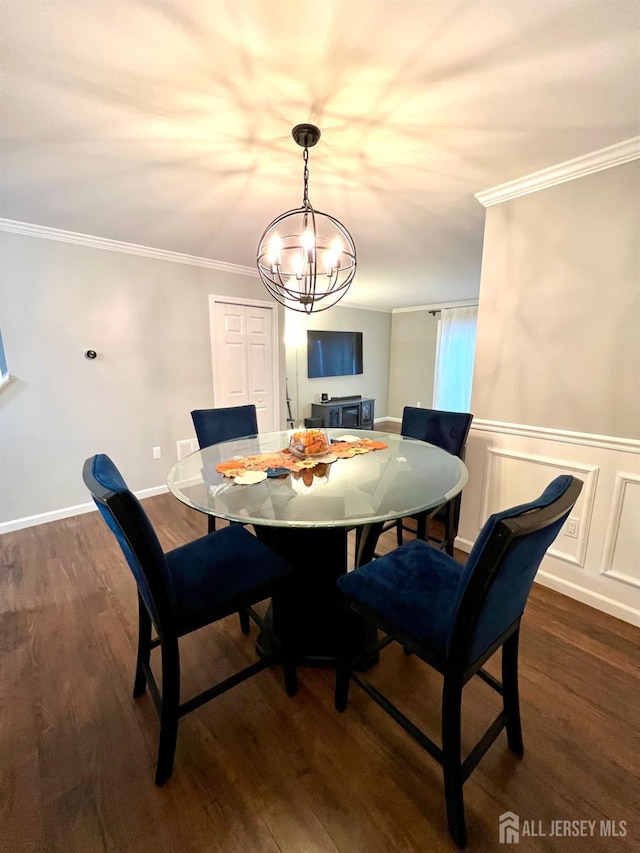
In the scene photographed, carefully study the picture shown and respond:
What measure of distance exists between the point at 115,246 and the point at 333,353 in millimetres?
3679

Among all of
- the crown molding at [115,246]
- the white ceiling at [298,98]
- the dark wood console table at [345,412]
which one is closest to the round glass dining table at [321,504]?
the white ceiling at [298,98]

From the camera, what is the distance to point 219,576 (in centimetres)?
124

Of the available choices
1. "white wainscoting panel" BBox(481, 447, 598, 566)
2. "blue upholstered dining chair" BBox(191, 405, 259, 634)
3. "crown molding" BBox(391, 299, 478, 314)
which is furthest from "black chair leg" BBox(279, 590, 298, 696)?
"crown molding" BBox(391, 299, 478, 314)

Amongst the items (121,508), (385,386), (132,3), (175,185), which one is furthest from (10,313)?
(385,386)

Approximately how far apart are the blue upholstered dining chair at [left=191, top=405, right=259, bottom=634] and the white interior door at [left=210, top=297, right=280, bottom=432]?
1275mm

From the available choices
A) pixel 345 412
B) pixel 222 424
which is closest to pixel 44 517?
pixel 222 424

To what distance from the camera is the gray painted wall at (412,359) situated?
644 centimetres

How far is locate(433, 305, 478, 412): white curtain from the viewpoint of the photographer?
575cm

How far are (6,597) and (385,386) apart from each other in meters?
6.38

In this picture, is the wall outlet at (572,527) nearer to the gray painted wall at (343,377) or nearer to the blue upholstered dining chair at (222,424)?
the blue upholstered dining chair at (222,424)

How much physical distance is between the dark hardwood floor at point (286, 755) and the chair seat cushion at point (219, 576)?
19.8 inches

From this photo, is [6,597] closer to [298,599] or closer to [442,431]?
[298,599]

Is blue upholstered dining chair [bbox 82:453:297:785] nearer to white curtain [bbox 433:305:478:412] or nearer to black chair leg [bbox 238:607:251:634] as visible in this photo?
black chair leg [bbox 238:607:251:634]

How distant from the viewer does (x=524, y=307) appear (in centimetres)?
201
